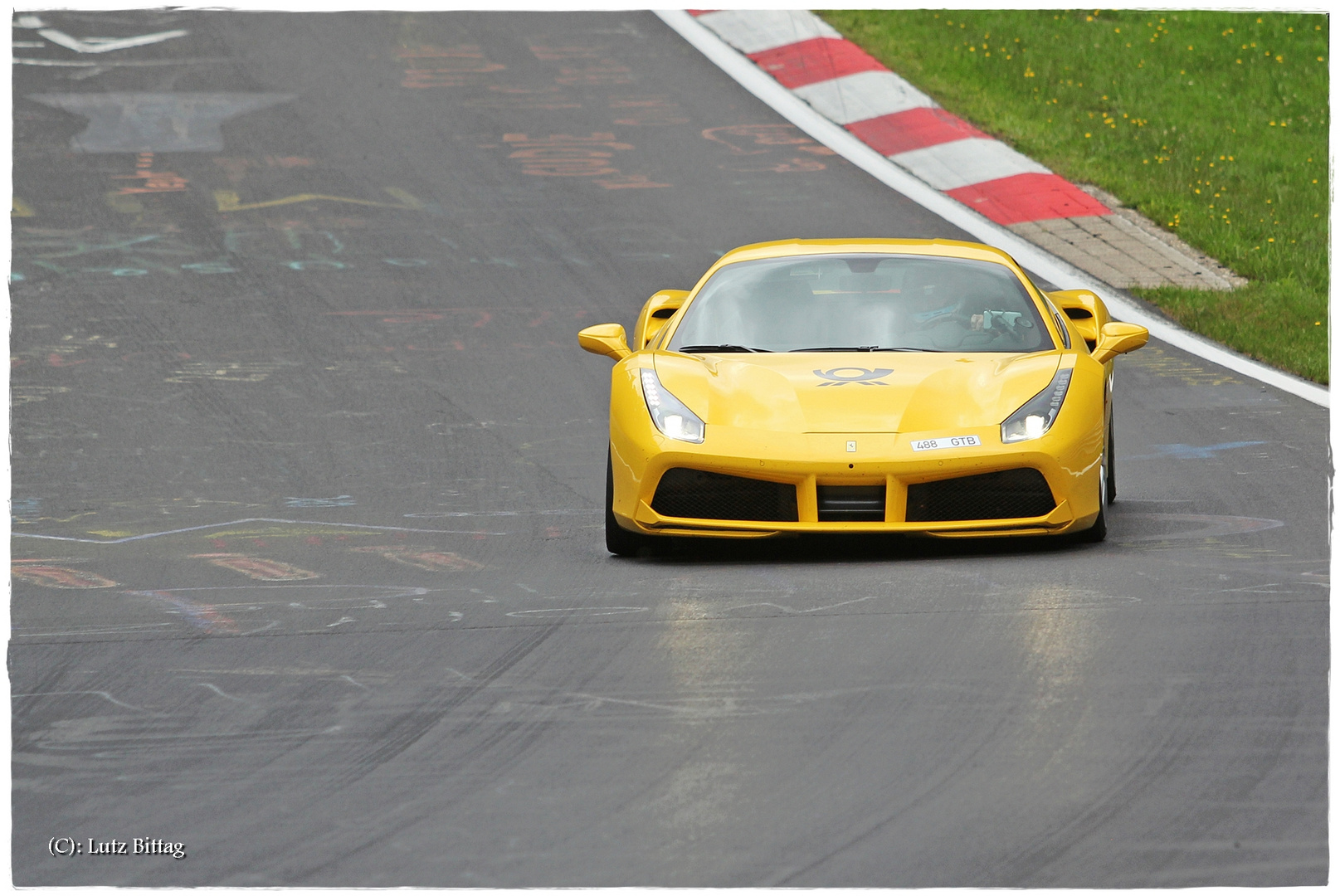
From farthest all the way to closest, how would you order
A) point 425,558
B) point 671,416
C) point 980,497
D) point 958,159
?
point 958,159 → point 425,558 → point 671,416 → point 980,497

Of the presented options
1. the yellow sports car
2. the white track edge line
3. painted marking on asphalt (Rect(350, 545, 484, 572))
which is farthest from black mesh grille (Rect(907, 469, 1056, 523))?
the white track edge line

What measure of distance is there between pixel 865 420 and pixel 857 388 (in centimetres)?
21

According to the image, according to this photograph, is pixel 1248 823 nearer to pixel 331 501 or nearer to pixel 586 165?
pixel 331 501

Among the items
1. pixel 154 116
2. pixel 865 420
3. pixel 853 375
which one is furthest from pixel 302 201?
pixel 865 420

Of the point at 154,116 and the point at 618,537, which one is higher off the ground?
the point at 618,537

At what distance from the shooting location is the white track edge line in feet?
38.8

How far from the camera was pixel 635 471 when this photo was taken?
23.8 feet

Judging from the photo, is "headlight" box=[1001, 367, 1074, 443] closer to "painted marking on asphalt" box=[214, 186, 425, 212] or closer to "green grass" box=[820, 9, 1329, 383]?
"green grass" box=[820, 9, 1329, 383]

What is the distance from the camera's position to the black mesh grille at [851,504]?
7.02 meters

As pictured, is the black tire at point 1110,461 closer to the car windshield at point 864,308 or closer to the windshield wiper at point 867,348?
the car windshield at point 864,308

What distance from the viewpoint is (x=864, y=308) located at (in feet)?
26.4

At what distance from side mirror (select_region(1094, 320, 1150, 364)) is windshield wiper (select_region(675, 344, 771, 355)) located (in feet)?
4.51

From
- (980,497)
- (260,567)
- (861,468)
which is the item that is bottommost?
(260,567)

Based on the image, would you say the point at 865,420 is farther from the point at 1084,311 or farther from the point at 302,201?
the point at 302,201
